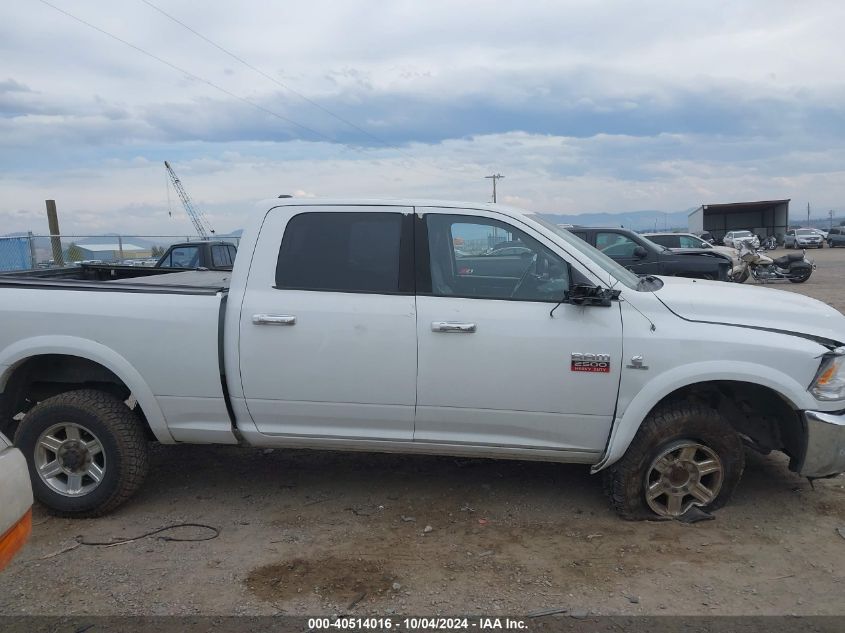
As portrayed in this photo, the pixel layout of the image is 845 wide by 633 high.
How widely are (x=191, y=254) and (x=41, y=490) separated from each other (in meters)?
8.98

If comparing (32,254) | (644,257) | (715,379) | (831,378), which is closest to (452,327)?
(715,379)

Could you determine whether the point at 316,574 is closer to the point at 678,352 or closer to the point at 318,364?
the point at 318,364

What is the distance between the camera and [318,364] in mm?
4059

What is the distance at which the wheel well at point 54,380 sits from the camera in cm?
439

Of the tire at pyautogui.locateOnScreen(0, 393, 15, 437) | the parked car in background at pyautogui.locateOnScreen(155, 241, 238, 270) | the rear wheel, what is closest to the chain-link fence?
the parked car in background at pyautogui.locateOnScreen(155, 241, 238, 270)

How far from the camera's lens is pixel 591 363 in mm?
3891

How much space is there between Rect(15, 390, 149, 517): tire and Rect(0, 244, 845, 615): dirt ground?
0.16m

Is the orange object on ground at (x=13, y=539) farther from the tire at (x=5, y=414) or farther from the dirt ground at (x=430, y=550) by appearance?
the tire at (x=5, y=414)

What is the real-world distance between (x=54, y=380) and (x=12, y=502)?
2058 mm

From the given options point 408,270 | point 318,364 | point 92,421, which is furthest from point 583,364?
point 92,421

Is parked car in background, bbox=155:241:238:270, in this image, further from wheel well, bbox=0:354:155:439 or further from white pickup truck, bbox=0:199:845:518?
white pickup truck, bbox=0:199:845:518

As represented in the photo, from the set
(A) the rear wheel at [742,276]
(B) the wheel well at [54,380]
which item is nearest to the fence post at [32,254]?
(B) the wheel well at [54,380]

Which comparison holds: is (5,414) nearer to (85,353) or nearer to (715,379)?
(85,353)

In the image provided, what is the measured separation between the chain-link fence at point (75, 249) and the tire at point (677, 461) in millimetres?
11433
